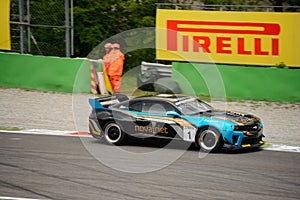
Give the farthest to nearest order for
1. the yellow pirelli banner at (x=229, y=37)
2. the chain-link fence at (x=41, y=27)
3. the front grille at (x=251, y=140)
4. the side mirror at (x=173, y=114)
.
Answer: the chain-link fence at (x=41, y=27) < the yellow pirelli banner at (x=229, y=37) < the side mirror at (x=173, y=114) < the front grille at (x=251, y=140)

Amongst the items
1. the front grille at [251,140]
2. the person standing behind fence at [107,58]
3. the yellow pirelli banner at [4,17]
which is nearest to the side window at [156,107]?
the front grille at [251,140]

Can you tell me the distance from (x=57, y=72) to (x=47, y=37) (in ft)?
8.72

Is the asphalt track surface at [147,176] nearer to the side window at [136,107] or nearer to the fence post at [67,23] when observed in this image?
the side window at [136,107]

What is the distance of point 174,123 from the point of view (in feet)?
45.1

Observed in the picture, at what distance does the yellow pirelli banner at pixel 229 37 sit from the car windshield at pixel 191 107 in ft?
23.4

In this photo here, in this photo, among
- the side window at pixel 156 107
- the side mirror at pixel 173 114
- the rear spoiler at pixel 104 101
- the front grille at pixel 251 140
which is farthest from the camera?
the rear spoiler at pixel 104 101

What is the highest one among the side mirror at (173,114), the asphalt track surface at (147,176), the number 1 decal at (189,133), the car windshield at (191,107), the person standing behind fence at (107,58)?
the person standing behind fence at (107,58)

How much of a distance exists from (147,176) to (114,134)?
10.4ft

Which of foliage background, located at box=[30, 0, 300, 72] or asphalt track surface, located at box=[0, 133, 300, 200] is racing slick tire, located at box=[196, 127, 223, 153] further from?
foliage background, located at box=[30, 0, 300, 72]

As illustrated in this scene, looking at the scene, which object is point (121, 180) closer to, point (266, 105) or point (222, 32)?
point (266, 105)

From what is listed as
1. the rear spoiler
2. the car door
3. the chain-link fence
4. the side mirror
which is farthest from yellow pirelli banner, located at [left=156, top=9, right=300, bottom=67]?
the side mirror

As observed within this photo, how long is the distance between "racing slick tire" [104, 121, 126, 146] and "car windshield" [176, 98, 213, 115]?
4.89 ft

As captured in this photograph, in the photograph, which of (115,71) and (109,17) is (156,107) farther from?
(109,17)

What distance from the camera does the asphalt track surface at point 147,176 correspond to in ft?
33.8
